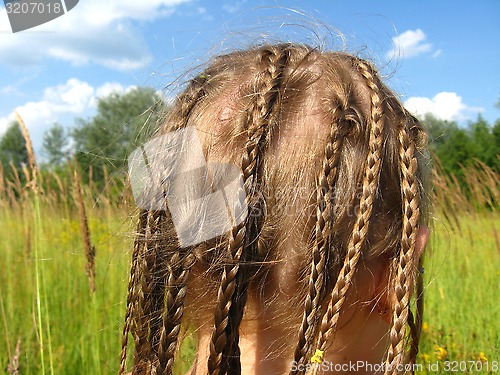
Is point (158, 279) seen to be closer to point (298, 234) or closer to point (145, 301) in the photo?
point (145, 301)

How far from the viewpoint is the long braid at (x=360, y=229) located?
0.73m

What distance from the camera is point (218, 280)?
33.0 inches

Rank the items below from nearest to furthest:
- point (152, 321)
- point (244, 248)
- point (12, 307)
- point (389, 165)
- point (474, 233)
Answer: point (244, 248) < point (389, 165) < point (152, 321) < point (12, 307) < point (474, 233)

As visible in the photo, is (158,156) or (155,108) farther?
(155,108)

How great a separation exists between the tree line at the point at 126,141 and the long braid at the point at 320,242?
48cm

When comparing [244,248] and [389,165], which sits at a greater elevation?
[389,165]

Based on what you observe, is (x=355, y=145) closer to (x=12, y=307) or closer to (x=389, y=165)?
(x=389, y=165)

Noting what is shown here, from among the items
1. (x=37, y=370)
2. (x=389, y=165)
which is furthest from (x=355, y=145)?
(x=37, y=370)

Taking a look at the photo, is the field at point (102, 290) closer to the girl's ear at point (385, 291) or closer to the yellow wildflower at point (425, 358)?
Result: the yellow wildflower at point (425, 358)

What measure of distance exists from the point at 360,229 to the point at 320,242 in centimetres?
7

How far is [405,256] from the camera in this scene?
0.78 m

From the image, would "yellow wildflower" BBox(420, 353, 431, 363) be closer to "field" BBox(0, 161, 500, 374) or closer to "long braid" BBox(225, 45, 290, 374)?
"field" BBox(0, 161, 500, 374)

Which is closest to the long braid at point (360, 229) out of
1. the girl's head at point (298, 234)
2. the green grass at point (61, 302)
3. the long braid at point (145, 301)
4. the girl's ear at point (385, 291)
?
the girl's head at point (298, 234)

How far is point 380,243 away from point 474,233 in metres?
2.47
